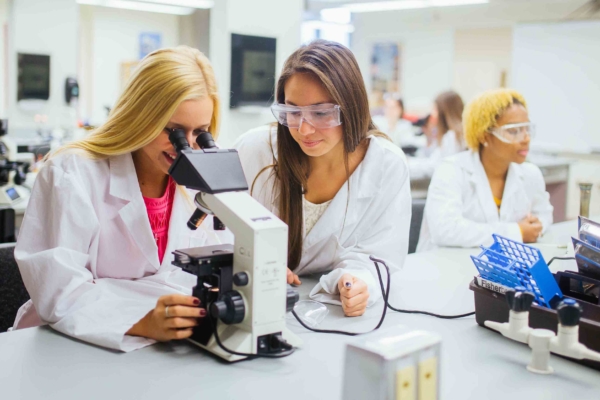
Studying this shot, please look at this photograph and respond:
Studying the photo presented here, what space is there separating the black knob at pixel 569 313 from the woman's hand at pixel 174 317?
0.63 m

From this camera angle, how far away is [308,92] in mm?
1530

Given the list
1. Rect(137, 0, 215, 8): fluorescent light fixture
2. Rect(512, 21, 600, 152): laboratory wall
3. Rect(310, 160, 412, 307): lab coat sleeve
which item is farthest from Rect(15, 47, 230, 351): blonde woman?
Rect(512, 21, 600, 152): laboratory wall

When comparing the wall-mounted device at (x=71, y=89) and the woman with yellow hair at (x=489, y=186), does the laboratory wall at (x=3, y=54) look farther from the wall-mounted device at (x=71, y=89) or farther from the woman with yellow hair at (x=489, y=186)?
the woman with yellow hair at (x=489, y=186)

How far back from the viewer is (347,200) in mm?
1720

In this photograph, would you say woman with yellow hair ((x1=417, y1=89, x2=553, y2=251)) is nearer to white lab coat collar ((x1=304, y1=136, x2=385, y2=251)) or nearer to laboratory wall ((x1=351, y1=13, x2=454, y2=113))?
white lab coat collar ((x1=304, y1=136, x2=385, y2=251))

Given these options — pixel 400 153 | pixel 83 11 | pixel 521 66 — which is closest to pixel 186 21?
pixel 83 11

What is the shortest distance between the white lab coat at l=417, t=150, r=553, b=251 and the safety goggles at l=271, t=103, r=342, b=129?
3.01 ft

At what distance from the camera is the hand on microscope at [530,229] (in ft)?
7.50

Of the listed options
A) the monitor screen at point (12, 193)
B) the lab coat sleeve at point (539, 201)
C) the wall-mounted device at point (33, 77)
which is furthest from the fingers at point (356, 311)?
the wall-mounted device at point (33, 77)

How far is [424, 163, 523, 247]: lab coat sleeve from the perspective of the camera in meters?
2.23

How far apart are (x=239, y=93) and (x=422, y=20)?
411 centimetres

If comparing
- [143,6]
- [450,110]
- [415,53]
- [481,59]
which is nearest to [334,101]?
[450,110]

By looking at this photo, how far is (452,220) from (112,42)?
20.8 feet

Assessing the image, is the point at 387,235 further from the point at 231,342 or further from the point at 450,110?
the point at 450,110
